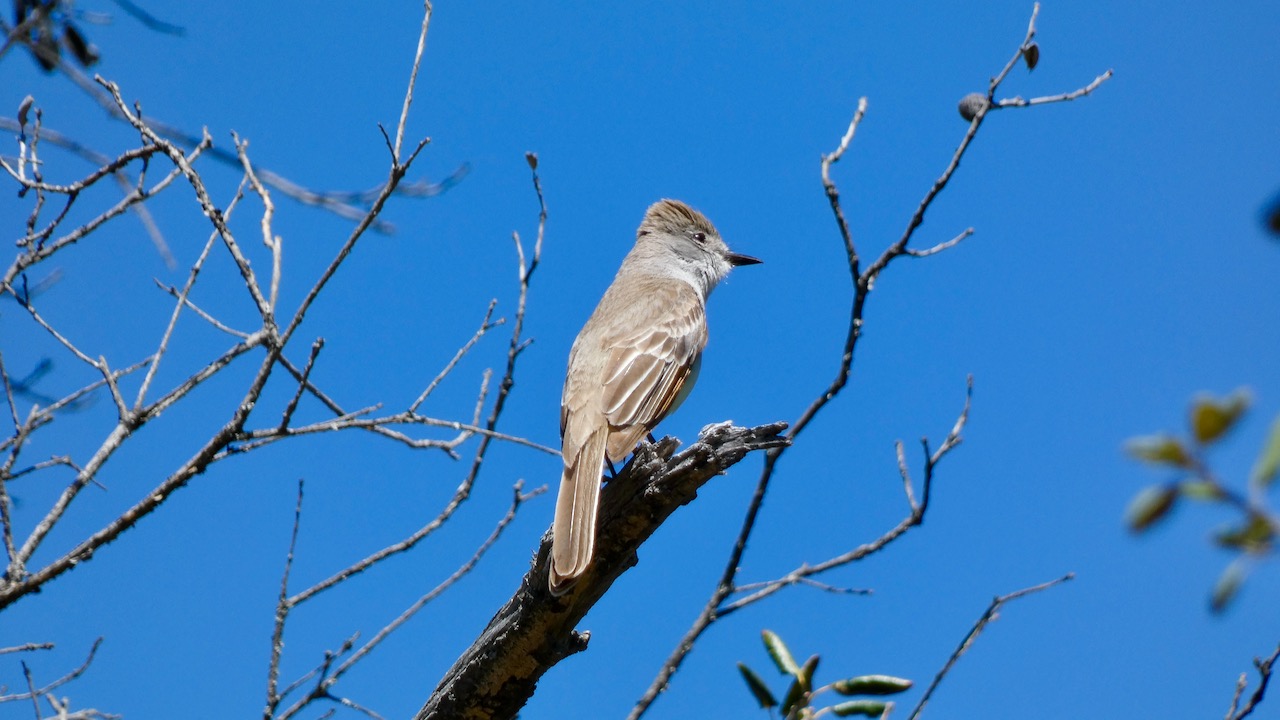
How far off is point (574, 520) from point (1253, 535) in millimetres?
3360

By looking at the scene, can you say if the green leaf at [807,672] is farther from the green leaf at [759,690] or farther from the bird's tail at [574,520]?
the bird's tail at [574,520]

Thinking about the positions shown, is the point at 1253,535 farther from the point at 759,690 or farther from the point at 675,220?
the point at 675,220

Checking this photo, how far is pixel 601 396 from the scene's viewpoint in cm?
551

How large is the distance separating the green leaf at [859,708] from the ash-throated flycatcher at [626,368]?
1.17 metres

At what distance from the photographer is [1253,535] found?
0.96m

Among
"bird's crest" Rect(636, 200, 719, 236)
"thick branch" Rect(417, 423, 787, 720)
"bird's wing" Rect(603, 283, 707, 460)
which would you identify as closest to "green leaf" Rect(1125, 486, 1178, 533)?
"thick branch" Rect(417, 423, 787, 720)

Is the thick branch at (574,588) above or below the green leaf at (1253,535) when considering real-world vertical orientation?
above

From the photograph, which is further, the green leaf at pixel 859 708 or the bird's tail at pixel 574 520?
the bird's tail at pixel 574 520

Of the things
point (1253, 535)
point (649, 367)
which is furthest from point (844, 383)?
point (1253, 535)

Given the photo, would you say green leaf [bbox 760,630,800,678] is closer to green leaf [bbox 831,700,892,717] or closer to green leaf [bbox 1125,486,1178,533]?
green leaf [bbox 831,700,892,717]

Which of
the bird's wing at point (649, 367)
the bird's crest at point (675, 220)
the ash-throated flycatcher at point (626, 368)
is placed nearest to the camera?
the ash-throated flycatcher at point (626, 368)

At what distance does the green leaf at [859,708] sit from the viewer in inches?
124

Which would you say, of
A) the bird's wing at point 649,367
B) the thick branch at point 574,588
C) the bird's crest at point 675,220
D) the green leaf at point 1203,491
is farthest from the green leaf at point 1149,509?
the bird's crest at point 675,220

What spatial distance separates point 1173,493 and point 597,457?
411cm
